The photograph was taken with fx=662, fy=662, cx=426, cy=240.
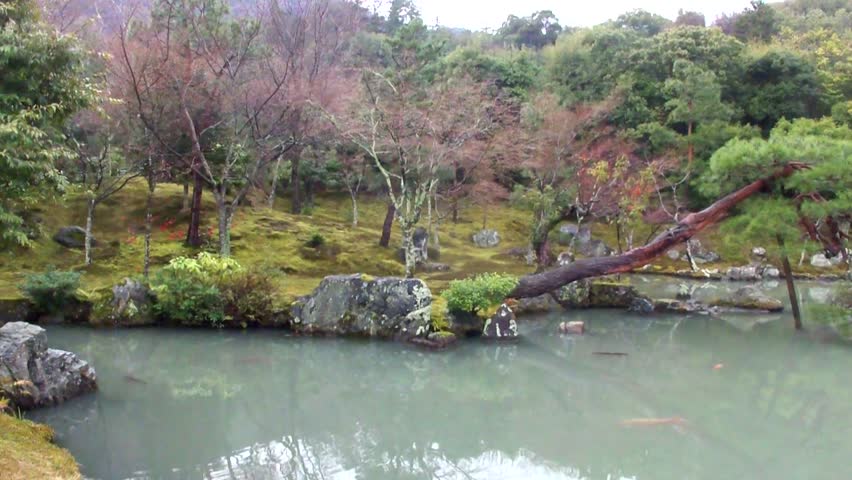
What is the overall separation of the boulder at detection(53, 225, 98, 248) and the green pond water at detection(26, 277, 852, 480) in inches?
319

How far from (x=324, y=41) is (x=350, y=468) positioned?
665 inches

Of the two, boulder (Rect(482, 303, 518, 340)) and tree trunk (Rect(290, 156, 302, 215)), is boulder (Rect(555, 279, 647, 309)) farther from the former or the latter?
tree trunk (Rect(290, 156, 302, 215))

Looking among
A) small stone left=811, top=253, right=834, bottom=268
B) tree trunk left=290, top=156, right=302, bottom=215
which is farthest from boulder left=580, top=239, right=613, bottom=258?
tree trunk left=290, top=156, right=302, bottom=215

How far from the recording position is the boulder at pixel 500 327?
13.8m

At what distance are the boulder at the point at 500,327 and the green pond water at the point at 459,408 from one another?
1.05 ft

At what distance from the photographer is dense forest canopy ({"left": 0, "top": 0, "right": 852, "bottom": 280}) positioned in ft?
28.1

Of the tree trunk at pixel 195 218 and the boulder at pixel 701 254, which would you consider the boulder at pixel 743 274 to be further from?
the tree trunk at pixel 195 218

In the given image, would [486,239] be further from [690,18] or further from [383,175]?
[690,18]

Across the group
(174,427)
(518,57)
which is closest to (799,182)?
(174,427)

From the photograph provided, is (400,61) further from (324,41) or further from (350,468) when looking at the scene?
(350,468)

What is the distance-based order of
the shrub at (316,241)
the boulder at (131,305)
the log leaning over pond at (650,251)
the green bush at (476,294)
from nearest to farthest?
the green bush at (476,294) → the boulder at (131,305) → the log leaning over pond at (650,251) → the shrub at (316,241)

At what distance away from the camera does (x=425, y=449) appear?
26.6 feet

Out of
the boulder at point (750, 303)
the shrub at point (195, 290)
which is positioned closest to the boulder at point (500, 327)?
the shrub at point (195, 290)

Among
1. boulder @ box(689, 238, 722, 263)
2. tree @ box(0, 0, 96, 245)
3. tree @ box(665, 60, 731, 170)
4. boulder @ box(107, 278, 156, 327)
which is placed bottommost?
boulder @ box(107, 278, 156, 327)
